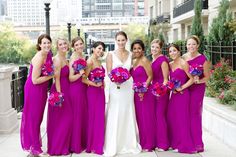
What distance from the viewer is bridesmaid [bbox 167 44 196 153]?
756 centimetres

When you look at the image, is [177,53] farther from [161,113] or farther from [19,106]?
[19,106]

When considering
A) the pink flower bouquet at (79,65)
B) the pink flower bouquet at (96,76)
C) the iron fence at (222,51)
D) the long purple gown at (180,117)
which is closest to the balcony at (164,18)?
the iron fence at (222,51)

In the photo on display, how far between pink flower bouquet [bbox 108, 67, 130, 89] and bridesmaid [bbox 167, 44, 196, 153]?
0.91 metres

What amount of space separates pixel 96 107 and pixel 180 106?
156 cm

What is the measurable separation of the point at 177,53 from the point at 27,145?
319 cm

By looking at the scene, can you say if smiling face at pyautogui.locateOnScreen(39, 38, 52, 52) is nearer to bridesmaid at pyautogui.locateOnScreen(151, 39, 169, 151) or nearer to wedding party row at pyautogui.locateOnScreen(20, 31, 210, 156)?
wedding party row at pyautogui.locateOnScreen(20, 31, 210, 156)

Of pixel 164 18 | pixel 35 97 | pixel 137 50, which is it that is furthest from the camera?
pixel 164 18

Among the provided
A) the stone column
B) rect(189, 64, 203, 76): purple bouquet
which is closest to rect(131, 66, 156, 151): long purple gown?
rect(189, 64, 203, 76): purple bouquet

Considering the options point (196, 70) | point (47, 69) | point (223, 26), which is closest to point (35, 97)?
point (47, 69)

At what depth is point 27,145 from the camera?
726cm

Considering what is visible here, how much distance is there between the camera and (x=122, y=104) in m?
7.61

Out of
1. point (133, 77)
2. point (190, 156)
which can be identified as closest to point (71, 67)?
point (133, 77)

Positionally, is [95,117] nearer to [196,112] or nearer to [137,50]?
[137,50]

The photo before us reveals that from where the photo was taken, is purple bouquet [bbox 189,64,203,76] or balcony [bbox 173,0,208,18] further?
balcony [bbox 173,0,208,18]
